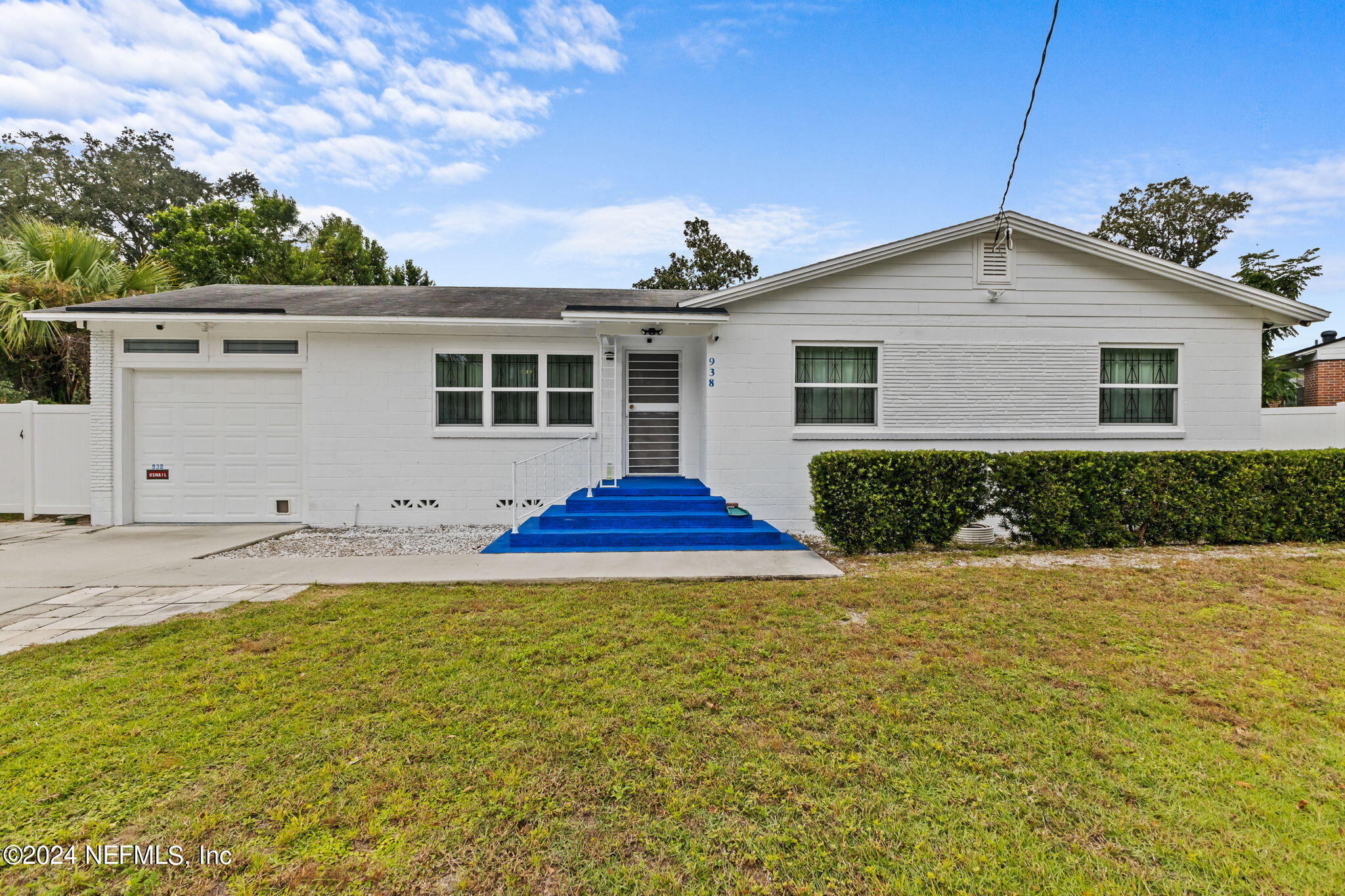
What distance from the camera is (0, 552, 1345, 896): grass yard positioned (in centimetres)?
183

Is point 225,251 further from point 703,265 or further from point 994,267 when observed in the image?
point 994,267

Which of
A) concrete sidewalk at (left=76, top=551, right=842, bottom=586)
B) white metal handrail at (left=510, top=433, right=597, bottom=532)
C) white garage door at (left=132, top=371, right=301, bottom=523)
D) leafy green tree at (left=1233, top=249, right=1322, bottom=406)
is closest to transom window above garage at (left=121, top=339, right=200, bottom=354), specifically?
white garage door at (left=132, top=371, right=301, bottom=523)

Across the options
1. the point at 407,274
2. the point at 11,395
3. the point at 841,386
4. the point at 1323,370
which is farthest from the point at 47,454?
the point at 1323,370

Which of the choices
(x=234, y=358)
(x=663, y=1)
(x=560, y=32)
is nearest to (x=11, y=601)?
(x=234, y=358)

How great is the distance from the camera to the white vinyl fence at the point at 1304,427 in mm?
9930

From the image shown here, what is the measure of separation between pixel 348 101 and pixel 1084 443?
15.8 metres

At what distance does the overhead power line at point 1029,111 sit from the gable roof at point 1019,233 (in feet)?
1.50

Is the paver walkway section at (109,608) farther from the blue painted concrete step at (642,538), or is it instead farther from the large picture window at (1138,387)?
the large picture window at (1138,387)

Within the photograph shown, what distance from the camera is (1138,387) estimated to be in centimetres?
866

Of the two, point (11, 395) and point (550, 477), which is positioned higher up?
point (11, 395)

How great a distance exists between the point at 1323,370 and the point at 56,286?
32496 millimetres

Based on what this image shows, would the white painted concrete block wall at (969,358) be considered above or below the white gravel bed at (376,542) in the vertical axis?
above

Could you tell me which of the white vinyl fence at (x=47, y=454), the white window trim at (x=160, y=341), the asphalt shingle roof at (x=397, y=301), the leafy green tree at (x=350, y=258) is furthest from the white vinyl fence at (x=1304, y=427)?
the leafy green tree at (x=350, y=258)

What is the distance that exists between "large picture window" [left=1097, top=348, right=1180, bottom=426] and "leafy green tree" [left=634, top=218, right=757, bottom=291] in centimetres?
1872
